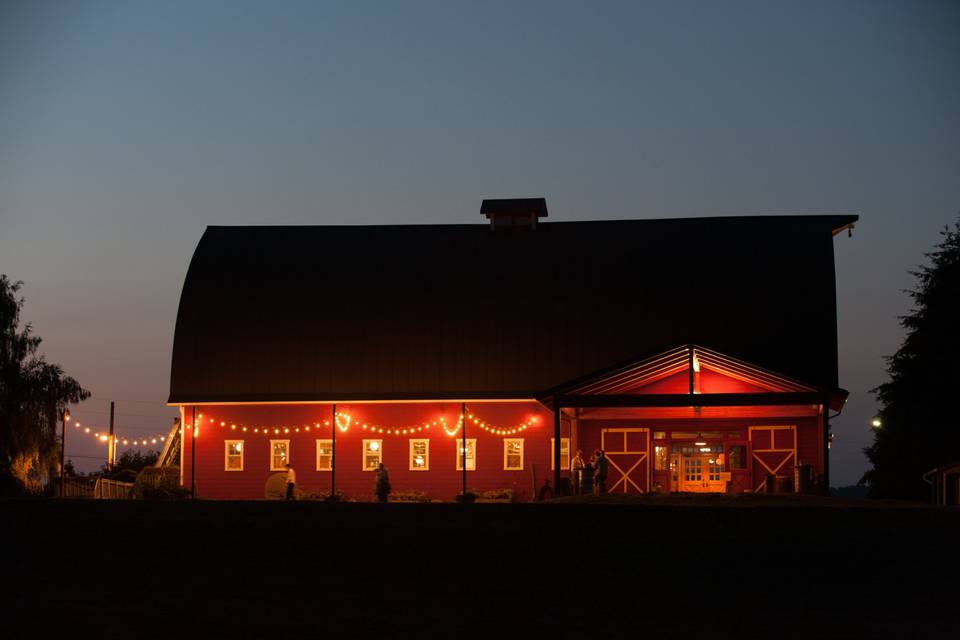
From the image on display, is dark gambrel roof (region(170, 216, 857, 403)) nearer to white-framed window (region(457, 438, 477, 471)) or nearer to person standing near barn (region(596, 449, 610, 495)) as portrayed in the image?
white-framed window (region(457, 438, 477, 471))

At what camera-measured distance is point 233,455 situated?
133ft

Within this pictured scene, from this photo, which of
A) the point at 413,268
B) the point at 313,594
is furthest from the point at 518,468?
the point at 313,594

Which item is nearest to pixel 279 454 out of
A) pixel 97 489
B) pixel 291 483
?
pixel 97 489

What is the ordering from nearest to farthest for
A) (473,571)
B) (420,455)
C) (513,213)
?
(473,571)
(420,455)
(513,213)

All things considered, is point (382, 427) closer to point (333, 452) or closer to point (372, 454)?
point (372, 454)

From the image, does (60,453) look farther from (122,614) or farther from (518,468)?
(122,614)

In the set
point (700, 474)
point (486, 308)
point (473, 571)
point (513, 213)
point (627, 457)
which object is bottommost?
point (473, 571)

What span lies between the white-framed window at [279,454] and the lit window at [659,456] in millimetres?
11271

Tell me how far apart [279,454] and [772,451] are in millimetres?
→ 15045

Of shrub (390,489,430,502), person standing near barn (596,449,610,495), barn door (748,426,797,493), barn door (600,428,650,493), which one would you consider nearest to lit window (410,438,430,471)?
shrub (390,489,430,502)

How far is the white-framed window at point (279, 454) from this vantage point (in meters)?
40.3

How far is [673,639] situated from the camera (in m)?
13.9

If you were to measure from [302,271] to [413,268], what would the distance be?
371 centimetres

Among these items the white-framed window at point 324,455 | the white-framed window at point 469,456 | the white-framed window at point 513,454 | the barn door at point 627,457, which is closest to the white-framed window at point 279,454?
the white-framed window at point 324,455
